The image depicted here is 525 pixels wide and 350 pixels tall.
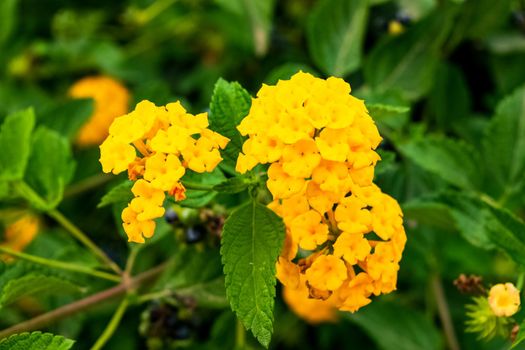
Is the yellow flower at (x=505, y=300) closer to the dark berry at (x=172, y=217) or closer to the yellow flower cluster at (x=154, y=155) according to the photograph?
the yellow flower cluster at (x=154, y=155)

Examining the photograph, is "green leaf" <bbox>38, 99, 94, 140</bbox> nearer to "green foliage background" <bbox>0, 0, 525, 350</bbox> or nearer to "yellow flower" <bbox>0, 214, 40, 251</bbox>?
"green foliage background" <bbox>0, 0, 525, 350</bbox>

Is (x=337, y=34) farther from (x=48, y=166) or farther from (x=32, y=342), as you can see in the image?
(x=32, y=342)

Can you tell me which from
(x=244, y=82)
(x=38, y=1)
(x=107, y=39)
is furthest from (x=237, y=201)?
(x=38, y=1)

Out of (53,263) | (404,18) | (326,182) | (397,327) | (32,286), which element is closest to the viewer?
(326,182)

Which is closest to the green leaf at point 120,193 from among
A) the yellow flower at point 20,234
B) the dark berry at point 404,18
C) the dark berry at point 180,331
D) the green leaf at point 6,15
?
the dark berry at point 180,331

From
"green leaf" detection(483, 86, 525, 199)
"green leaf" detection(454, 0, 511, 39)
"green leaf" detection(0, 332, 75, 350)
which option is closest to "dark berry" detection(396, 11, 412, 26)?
"green leaf" detection(454, 0, 511, 39)

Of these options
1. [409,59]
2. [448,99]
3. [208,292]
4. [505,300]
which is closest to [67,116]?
[208,292]
